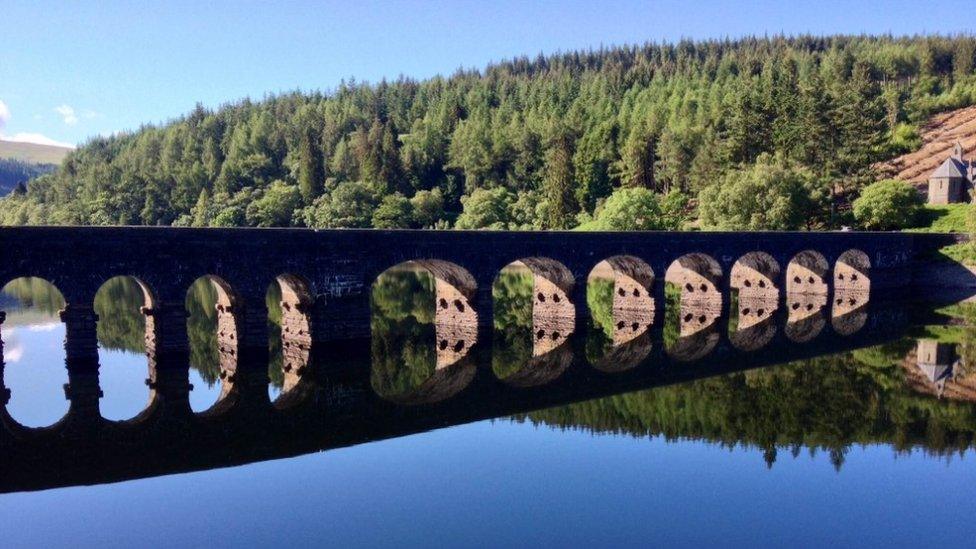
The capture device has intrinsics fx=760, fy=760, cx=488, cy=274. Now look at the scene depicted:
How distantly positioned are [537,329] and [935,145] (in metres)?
92.3

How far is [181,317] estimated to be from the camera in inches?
1256

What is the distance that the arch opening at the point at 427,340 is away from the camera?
29567mm

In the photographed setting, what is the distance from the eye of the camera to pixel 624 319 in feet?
153

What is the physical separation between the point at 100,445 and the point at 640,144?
79463 mm

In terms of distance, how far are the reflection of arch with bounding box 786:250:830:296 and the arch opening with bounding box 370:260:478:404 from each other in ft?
90.8

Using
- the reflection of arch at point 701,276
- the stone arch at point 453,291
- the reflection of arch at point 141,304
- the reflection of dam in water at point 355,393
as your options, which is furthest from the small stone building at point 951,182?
the reflection of arch at point 141,304

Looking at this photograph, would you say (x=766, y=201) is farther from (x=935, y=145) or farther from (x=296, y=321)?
(x=935, y=145)

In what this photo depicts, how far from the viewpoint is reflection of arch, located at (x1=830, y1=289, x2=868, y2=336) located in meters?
45.5

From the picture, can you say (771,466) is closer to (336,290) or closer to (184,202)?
(336,290)

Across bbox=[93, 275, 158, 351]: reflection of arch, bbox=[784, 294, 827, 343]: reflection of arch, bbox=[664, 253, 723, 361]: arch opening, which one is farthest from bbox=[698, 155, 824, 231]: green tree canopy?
bbox=[93, 275, 158, 351]: reflection of arch

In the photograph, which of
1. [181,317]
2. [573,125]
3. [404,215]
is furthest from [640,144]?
[181,317]

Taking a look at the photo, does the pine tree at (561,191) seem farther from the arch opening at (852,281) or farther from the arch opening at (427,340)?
the arch opening at (427,340)

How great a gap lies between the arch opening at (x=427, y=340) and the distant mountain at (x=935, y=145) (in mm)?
65269

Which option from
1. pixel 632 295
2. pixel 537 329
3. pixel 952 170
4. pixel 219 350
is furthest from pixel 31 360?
pixel 952 170
